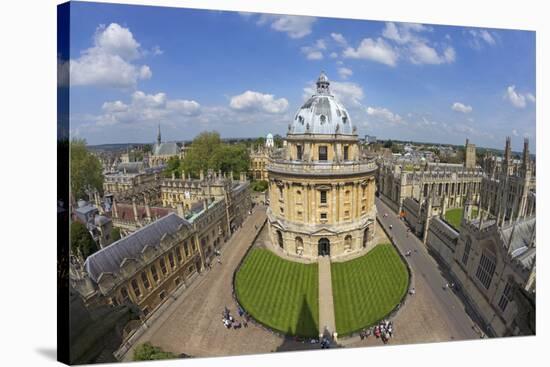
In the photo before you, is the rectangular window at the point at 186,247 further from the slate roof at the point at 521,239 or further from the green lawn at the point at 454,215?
the green lawn at the point at 454,215

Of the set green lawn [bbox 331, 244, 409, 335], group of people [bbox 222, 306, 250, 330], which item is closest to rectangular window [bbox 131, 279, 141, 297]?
group of people [bbox 222, 306, 250, 330]

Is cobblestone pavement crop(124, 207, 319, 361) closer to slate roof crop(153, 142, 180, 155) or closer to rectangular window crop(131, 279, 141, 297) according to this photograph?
rectangular window crop(131, 279, 141, 297)

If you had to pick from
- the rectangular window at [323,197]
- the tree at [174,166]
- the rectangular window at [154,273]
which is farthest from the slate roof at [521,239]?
the tree at [174,166]

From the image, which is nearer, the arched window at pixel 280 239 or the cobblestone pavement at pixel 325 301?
the cobblestone pavement at pixel 325 301

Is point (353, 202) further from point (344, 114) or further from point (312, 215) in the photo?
point (344, 114)

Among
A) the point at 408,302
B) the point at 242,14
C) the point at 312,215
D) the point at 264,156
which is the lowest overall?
the point at 408,302

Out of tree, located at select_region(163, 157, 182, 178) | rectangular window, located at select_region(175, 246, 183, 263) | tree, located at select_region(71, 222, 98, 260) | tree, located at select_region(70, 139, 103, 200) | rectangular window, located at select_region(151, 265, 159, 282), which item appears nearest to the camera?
tree, located at select_region(70, 139, 103, 200)

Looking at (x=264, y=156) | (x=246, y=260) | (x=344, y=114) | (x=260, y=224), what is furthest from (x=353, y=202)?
(x=264, y=156)
